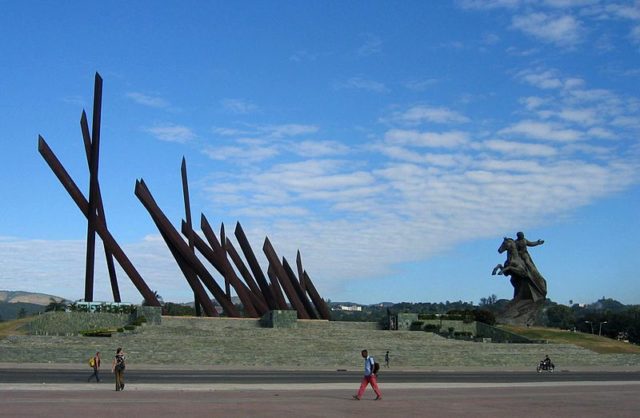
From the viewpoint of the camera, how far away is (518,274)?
4947 centimetres

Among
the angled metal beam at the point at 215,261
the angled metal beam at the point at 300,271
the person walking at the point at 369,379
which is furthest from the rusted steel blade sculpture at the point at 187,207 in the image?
A: the person walking at the point at 369,379

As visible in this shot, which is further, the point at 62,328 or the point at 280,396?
the point at 62,328

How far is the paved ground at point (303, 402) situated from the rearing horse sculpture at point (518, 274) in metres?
30.3

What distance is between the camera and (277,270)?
44406 mm

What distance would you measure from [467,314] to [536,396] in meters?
31.7

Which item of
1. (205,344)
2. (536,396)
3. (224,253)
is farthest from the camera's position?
(224,253)

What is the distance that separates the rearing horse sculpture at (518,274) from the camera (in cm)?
4938

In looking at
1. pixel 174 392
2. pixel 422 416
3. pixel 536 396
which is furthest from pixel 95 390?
pixel 536 396

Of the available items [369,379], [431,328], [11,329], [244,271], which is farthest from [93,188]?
[369,379]

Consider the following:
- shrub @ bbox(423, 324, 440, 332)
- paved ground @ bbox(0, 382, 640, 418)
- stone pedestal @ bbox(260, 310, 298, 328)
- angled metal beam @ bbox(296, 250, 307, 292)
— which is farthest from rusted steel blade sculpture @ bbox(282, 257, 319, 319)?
paved ground @ bbox(0, 382, 640, 418)

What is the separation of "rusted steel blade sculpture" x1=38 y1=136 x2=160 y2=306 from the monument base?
25573 millimetres

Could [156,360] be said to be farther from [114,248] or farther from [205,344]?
[114,248]

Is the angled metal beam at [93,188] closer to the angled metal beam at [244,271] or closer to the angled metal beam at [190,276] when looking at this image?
the angled metal beam at [190,276]

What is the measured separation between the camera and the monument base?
50.0m
